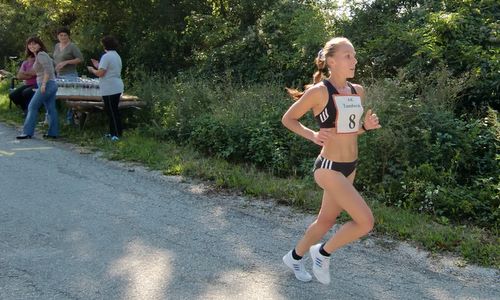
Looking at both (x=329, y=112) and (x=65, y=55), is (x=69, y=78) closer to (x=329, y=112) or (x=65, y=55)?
(x=65, y=55)

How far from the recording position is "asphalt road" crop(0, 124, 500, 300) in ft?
12.4

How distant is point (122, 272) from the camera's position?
4.00 meters

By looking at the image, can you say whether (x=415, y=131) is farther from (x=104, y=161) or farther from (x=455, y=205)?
(x=104, y=161)

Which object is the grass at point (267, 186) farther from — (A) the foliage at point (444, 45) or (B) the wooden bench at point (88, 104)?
(A) the foliage at point (444, 45)

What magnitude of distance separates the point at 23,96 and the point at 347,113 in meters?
8.95

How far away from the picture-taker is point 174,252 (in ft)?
14.5

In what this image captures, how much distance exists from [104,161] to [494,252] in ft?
17.4

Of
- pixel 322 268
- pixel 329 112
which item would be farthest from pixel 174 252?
pixel 329 112

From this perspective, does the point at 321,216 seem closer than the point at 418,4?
Yes

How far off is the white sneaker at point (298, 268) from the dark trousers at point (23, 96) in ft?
27.5

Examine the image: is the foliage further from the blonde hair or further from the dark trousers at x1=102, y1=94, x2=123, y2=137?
the blonde hair

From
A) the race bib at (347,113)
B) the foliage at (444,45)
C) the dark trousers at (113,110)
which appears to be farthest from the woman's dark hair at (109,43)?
the race bib at (347,113)

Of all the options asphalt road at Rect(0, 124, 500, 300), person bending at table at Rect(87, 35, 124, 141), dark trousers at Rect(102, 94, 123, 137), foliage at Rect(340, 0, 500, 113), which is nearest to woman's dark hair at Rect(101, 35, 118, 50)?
person bending at table at Rect(87, 35, 124, 141)

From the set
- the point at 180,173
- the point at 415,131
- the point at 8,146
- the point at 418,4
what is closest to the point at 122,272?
the point at 180,173
